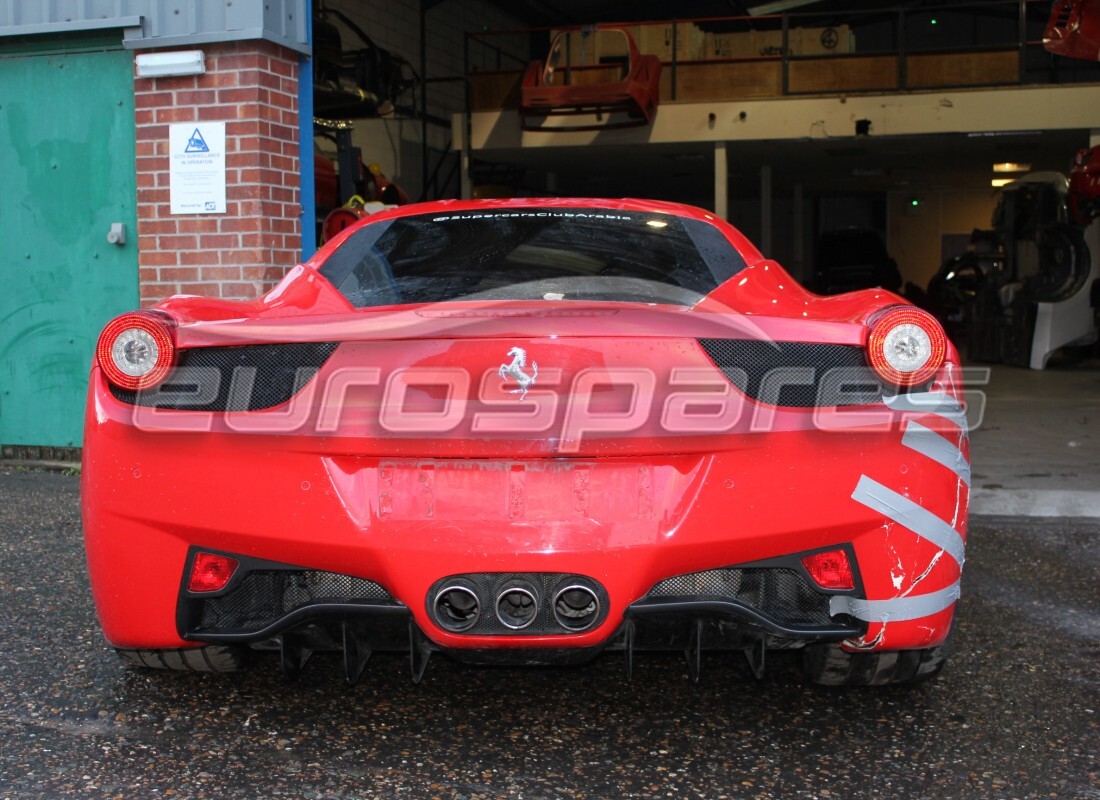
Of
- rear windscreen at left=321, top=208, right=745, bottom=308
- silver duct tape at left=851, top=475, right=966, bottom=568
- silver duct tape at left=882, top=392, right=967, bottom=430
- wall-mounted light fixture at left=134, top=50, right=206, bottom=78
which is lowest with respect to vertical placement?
silver duct tape at left=851, top=475, right=966, bottom=568

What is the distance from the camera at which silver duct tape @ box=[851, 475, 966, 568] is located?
96.9 inches

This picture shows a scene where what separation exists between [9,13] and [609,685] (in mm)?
5368

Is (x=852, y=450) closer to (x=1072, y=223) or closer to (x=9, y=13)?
(x=9, y=13)

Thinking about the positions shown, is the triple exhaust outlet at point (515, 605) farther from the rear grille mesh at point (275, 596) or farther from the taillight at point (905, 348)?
the taillight at point (905, 348)

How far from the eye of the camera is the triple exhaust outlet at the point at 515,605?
2375mm

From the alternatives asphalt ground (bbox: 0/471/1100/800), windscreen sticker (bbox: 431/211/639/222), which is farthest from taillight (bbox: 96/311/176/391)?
windscreen sticker (bbox: 431/211/639/222)

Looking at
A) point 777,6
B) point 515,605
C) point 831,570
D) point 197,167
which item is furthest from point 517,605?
point 777,6

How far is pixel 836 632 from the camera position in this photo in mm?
2488

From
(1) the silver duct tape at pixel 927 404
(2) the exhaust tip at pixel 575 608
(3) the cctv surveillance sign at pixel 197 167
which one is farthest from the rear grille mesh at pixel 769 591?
(3) the cctv surveillance sign at pixel 197 167

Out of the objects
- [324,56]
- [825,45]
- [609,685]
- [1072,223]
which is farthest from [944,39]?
[609,685]

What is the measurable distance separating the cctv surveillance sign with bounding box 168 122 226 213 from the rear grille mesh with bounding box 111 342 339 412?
3.89 metres

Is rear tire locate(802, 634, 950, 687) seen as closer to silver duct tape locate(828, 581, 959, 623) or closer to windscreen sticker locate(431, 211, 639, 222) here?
silver duct tape locate(828, 581, 959, 623)

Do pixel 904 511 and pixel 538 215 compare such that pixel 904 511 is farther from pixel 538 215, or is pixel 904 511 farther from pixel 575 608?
pixel 538 215

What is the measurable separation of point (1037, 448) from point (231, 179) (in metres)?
4.94
